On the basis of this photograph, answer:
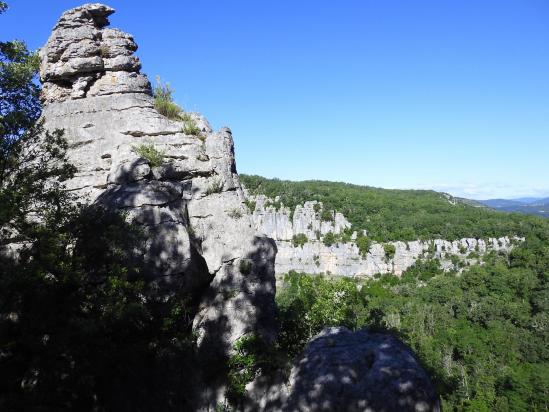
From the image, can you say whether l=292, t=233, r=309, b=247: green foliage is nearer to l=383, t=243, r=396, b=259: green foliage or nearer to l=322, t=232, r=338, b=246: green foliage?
l=322, t=232, r=338, b=246: green foliage

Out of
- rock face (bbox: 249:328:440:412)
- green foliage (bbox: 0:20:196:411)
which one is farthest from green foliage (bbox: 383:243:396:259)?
green foliage (bbox: 0:20:196:411)

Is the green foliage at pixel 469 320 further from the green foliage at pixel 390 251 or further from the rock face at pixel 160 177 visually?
the green foliage at pixel 390 251

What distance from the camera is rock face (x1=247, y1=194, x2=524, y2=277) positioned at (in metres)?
108

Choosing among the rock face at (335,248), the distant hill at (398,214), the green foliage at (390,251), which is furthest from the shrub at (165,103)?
the distant hill at (398,214)

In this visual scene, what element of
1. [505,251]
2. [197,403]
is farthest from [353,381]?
[505,251]

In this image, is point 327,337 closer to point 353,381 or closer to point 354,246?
point 353,381

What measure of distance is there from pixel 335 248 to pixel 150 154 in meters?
108

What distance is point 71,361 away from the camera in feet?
26.8

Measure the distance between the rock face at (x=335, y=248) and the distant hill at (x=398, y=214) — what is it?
10.7 feet

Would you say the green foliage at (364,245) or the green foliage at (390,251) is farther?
the green foliage at (364,245)

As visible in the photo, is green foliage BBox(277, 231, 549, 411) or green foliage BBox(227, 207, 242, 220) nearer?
green foliage BBox(227, 207, 242, 220)

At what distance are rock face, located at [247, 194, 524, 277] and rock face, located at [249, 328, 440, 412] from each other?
10677cm

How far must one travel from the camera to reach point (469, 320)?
66375 mm

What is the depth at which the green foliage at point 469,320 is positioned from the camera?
23172mm
